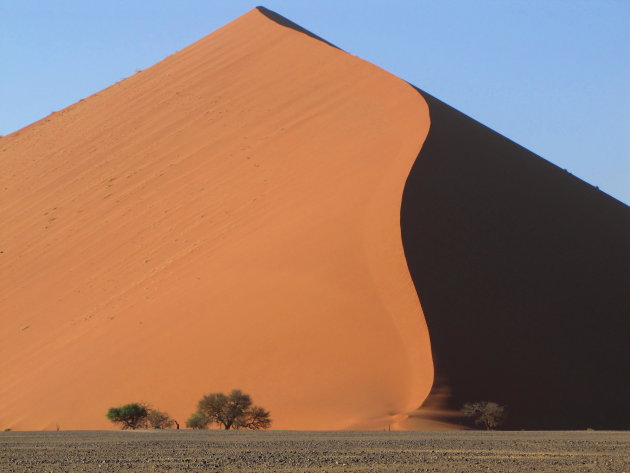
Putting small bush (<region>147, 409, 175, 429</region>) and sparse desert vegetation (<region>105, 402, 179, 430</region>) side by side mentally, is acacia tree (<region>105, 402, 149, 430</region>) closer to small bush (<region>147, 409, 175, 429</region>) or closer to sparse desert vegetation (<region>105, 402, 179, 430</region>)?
sparse desert vegetation (<region>105, 402, 179, 430</region>)

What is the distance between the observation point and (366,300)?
1980 centimetres

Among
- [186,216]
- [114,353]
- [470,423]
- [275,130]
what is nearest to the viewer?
[470,423]

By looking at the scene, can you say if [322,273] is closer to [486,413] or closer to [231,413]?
[231,413]

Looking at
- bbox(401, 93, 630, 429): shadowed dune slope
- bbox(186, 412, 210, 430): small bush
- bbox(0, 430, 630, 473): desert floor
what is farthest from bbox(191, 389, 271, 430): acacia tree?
bbox(401, 93, 630, 429): shadowed dune slope

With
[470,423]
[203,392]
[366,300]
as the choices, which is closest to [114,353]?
[203,392]

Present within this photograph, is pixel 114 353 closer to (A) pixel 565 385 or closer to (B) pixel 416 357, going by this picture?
(B) pixel 416 357

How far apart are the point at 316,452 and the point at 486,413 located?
6116 mm

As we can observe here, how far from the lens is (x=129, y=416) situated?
1830 centimetres

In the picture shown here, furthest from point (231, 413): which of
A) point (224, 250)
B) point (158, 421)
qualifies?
point (224, 250)

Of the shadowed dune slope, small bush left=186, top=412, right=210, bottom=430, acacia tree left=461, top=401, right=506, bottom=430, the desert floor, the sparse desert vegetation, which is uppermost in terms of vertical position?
the shadowed dune slope

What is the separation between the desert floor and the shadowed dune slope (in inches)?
96.0

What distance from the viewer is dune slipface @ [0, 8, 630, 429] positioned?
734 inches

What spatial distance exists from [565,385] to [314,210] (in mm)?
7153

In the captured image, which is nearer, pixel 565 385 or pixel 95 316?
pixel 565 385
